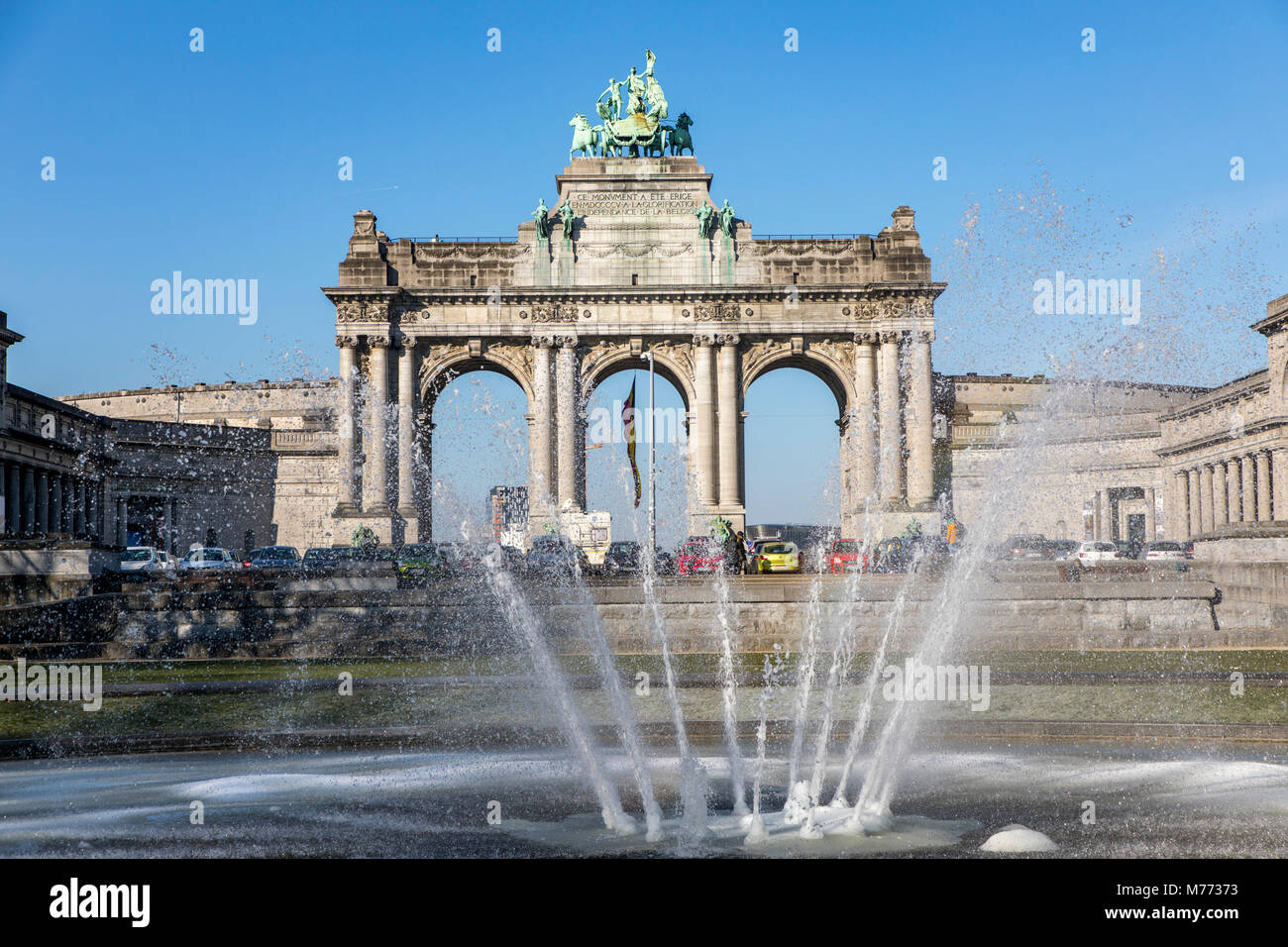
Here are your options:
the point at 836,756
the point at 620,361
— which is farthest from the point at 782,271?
the point at 836,756

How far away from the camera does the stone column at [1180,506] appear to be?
237 feet

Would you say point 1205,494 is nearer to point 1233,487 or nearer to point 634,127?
point 1233,487

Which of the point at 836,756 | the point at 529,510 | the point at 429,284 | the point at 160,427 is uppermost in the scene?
the point at 429,284

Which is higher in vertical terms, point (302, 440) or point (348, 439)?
point (302, 440)

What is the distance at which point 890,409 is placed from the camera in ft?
190

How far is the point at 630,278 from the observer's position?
58.8 metres

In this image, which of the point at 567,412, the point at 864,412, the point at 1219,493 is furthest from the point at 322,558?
the point at 1219,493

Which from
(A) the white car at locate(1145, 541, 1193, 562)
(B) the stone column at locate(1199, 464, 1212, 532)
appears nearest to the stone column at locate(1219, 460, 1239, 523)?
(B) the stone column at locate(1199, 464, 1212, 532)

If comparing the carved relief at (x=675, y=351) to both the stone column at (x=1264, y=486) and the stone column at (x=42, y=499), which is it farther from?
the stone column at (x=42, y=499)

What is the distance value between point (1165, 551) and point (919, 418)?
1241cm

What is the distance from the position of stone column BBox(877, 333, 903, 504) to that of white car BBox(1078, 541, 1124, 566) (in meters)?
10.2

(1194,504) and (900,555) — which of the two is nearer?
(900,555)
